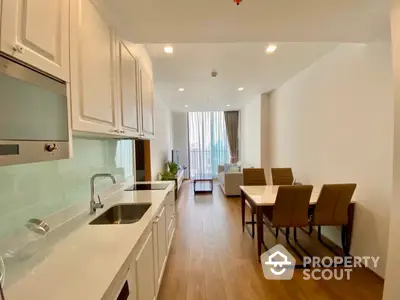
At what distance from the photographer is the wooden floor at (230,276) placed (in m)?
2.43

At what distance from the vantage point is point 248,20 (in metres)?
2.17

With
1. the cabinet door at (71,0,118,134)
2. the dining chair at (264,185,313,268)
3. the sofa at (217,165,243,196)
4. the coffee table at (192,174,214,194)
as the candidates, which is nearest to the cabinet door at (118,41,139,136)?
the cabinet door at (71,0,118,134)

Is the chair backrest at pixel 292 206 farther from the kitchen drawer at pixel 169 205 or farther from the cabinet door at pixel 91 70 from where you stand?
the cabinet door at pixel 91 70

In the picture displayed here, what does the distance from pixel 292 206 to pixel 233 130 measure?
7366 mm

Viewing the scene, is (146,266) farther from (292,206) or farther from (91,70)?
(292,206)

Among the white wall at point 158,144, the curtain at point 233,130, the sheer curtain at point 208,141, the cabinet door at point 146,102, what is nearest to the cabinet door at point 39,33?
the cabinet door at point 146,102

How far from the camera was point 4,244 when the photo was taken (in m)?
1.19

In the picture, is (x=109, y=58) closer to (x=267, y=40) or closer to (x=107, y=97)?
(x=107, y=97)

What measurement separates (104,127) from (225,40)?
1611 millimetres

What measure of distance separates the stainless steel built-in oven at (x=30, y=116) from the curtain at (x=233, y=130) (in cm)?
925

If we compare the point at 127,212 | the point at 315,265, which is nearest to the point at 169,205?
the point at 127,212

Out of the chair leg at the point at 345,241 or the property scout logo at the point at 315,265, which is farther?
the chair leg at the point at 345,241

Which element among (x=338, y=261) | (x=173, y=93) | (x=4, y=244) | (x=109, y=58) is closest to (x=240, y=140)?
(x=173, y=93)

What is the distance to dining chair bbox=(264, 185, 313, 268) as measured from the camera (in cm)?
293
